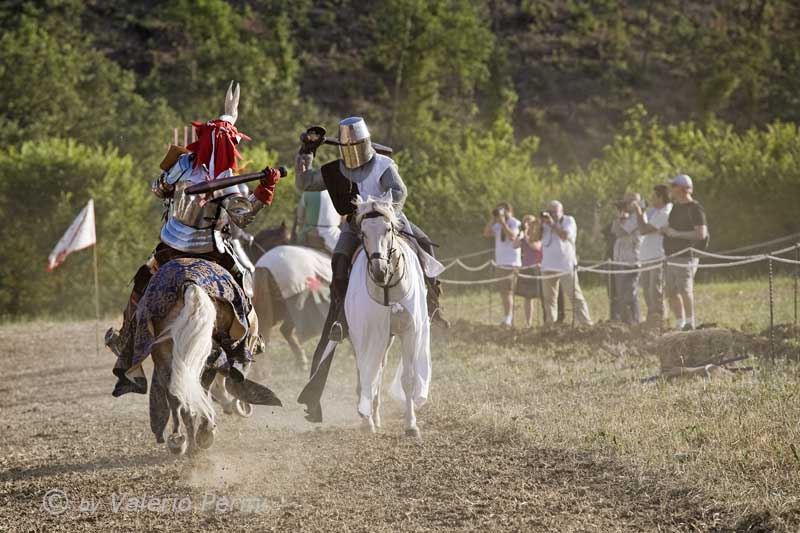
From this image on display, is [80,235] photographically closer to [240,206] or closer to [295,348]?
[295,348]

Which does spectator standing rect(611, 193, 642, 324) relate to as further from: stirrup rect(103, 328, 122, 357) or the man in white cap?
stirrup rect(103, 328, 122, 357)

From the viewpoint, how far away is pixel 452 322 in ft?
63.3

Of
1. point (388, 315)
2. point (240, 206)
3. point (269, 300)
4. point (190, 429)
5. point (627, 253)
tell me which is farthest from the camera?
point (627, 253)

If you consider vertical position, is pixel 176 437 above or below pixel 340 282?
below

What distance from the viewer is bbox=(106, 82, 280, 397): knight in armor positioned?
826 centimetres

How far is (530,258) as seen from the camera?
19.3m

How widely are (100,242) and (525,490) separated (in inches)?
908

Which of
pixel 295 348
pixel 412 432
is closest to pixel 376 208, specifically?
pixel 412 432

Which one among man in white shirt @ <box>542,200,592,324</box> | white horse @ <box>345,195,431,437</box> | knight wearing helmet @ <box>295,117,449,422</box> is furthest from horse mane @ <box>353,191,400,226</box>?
man in white shirt @ <box>542,200,592,324</box>

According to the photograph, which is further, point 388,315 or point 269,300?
point 269,300

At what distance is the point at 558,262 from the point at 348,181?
8.27 meters

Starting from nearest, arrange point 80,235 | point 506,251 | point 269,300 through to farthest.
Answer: point 269,300, point 506,251, point 80,235

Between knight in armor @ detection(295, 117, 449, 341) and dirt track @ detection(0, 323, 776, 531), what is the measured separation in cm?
131

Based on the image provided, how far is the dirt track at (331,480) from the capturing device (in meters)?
6.46
